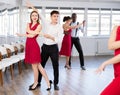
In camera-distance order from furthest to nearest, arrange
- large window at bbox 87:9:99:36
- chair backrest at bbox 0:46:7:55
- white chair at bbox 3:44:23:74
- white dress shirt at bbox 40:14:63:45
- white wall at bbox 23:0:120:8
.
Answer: large window at bbox 87:9:99:36, white wall at bbox 23:0:120:8, white chair at bbox 3:44:23:74, chair backrest at bbox 0:46:7:55, white dress shirt at bbox 40:14:63:45

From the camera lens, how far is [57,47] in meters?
4.98

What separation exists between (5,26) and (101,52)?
16.2 ft

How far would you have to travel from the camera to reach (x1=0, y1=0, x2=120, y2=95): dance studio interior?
492 centimetres

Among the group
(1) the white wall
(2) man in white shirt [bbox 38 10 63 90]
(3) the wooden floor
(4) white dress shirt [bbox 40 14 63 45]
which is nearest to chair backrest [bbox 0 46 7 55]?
(3) the wooden floor

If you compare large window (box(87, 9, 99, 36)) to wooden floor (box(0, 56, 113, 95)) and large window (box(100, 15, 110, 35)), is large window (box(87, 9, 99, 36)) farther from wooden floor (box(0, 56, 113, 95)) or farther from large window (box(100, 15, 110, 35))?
wooden floor (box(0, 56, 113, 95))

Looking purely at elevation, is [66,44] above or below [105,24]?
below

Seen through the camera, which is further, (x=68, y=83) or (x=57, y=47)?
(x=68, y=83)

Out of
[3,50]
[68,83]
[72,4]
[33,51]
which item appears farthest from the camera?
[72,4]

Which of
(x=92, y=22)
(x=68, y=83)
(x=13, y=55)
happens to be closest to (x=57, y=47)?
(x=68, y=83)

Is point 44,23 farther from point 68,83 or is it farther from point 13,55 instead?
point 13,55

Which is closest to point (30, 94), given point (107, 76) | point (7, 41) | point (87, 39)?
point (107, 76)

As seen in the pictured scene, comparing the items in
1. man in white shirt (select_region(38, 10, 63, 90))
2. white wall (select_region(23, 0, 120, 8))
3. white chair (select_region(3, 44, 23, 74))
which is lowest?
white chair (select_region(3, 44, 23, 74))

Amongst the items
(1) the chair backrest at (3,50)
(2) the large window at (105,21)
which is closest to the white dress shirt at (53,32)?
(1) the chair backrest at (3,50)

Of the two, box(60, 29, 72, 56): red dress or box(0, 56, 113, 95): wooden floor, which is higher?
box(60, 29, 72, 56): red dress
